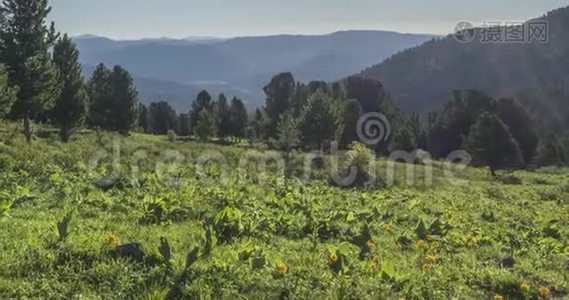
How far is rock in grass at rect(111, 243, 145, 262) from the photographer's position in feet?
25.7

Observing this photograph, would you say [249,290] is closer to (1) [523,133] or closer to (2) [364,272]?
(2) [364,272]

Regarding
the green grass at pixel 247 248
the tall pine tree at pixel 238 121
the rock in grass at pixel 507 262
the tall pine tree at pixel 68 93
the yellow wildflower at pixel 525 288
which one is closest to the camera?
the green grass at pixel 247 248

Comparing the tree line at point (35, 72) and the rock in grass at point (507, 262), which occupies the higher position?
the tree line at point (35, 72)

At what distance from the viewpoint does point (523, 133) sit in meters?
91.8

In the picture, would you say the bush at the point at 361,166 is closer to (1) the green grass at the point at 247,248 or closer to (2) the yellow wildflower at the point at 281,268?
(1) the green grass at the point at 247,248

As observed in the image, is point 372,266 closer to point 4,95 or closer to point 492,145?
point 4,95

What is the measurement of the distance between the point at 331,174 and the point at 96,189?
748 inches

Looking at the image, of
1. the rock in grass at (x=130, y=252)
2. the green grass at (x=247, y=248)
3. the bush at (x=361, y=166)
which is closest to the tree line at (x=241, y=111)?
the bush at (x=361, y=166)

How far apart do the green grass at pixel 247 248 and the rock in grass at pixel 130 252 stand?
0.12 meters

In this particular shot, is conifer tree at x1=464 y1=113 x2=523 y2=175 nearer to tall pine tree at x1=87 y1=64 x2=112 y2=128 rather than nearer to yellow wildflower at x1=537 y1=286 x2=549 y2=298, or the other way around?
tall pine tree at x1=87 y1=64 x2=112 y2=128

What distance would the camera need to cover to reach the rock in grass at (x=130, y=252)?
7.85 meters

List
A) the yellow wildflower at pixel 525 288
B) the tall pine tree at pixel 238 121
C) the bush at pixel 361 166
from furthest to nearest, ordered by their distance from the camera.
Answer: the tall pine tree at pixel 238 121 → the bush at pixel 361 166 → the yellow wildflower at pixel 525 288

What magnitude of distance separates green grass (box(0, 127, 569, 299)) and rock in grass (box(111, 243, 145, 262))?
0.12 m

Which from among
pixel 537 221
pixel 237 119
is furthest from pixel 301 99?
pixel 537 221
